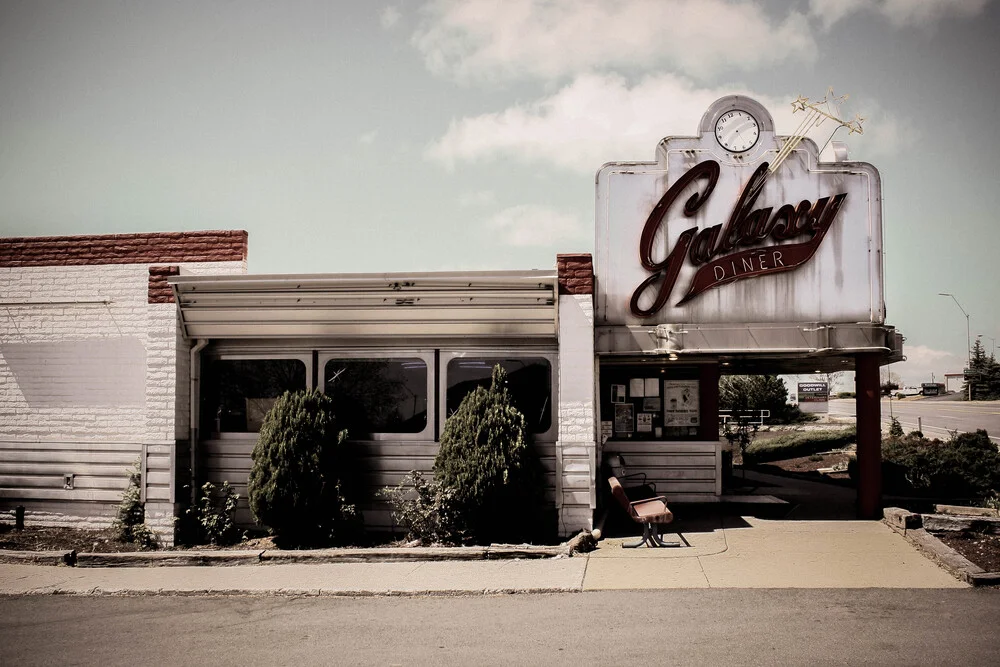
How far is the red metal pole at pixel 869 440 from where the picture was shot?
12328 millimetres

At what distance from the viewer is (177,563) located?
35.0ft

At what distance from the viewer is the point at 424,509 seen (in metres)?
11.4

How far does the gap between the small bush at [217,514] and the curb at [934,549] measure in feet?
29.4

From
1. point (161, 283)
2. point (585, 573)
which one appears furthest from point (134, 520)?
point (585, 573)

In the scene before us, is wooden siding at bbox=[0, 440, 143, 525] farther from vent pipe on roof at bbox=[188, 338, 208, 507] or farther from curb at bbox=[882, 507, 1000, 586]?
curb at bbox=[882, 507, 1000, 586]

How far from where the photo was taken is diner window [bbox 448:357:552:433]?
468 inches

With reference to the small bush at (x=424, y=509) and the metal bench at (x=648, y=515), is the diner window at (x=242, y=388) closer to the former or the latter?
the small bush at (x=424, y=509)

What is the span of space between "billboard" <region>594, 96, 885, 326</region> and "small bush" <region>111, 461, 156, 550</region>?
7.05m

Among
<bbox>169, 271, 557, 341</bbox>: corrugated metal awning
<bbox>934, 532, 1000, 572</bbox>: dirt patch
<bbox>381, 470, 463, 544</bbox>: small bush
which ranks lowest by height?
<bbox>934, 532, 1000, 572</bbox>: dirt patch

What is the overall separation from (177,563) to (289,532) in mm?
1421

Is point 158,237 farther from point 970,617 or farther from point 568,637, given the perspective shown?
point 970,617

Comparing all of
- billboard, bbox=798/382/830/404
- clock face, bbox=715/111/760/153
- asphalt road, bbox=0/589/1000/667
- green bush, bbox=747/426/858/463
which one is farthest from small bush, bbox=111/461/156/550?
billboard, bbox=798/382/830/404

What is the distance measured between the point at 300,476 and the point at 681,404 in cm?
713

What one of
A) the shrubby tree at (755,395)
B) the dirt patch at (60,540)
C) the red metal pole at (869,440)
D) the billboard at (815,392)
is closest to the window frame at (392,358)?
the dirt patch at (60,540)
